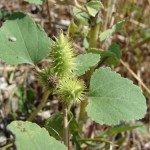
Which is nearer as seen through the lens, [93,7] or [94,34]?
[93,7]

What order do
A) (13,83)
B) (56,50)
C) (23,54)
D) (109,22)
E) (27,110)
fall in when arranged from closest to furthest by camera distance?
(56,50) < (23,54) < (109,22) < (27,110) < (13,83)

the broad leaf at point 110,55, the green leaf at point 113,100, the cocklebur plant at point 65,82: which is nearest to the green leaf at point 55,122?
the cocklebur plant at point 65,82

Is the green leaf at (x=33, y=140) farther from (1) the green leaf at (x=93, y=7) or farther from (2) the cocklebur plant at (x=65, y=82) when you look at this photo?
(1) the green leaf at (x=93, y=7)

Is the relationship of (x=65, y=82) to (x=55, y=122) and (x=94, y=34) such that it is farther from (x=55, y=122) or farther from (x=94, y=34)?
(x=94, y=34)

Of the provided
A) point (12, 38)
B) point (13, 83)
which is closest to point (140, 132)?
point (13, 83)

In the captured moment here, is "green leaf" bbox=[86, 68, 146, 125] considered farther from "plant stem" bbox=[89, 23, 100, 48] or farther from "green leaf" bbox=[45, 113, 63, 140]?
"plant stem" bbox=[89, 23, 100, 48]

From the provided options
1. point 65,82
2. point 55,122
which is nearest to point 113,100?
point 65,82

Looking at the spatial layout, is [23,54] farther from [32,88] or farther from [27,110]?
[32,88]
